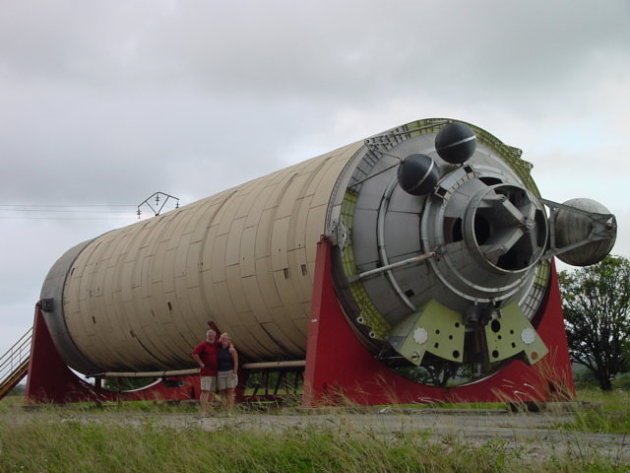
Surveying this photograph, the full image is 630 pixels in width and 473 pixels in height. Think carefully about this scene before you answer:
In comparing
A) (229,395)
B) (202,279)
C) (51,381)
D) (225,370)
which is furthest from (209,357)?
(51,381)

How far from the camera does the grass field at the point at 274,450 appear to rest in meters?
5.15

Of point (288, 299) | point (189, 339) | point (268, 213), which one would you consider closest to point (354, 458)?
point (288, 299)

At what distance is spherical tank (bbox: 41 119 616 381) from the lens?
10570mm

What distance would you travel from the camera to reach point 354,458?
550 centimetres

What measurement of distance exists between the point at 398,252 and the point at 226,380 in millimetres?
3314

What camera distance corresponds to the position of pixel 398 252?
10.7 metres

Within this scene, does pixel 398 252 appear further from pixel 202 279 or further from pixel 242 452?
pixel 242 452

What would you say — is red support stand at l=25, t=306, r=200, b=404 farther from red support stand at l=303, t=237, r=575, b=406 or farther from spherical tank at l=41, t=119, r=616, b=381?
red support stand at l=303, t=237, r=575, b=406

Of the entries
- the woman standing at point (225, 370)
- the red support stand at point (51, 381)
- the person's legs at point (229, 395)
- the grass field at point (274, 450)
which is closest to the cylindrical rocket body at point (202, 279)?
the red support stand at point (51, 381)

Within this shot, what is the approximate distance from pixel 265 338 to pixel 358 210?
9.92ft

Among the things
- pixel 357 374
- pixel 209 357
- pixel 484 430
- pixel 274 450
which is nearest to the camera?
pixel 274 450

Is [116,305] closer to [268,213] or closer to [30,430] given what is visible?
[268,213]

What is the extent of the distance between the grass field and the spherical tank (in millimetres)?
2212

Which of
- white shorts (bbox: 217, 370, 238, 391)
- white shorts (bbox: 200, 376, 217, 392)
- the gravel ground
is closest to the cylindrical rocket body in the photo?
white shorts (bbox: 217, 370, 238, 391)
